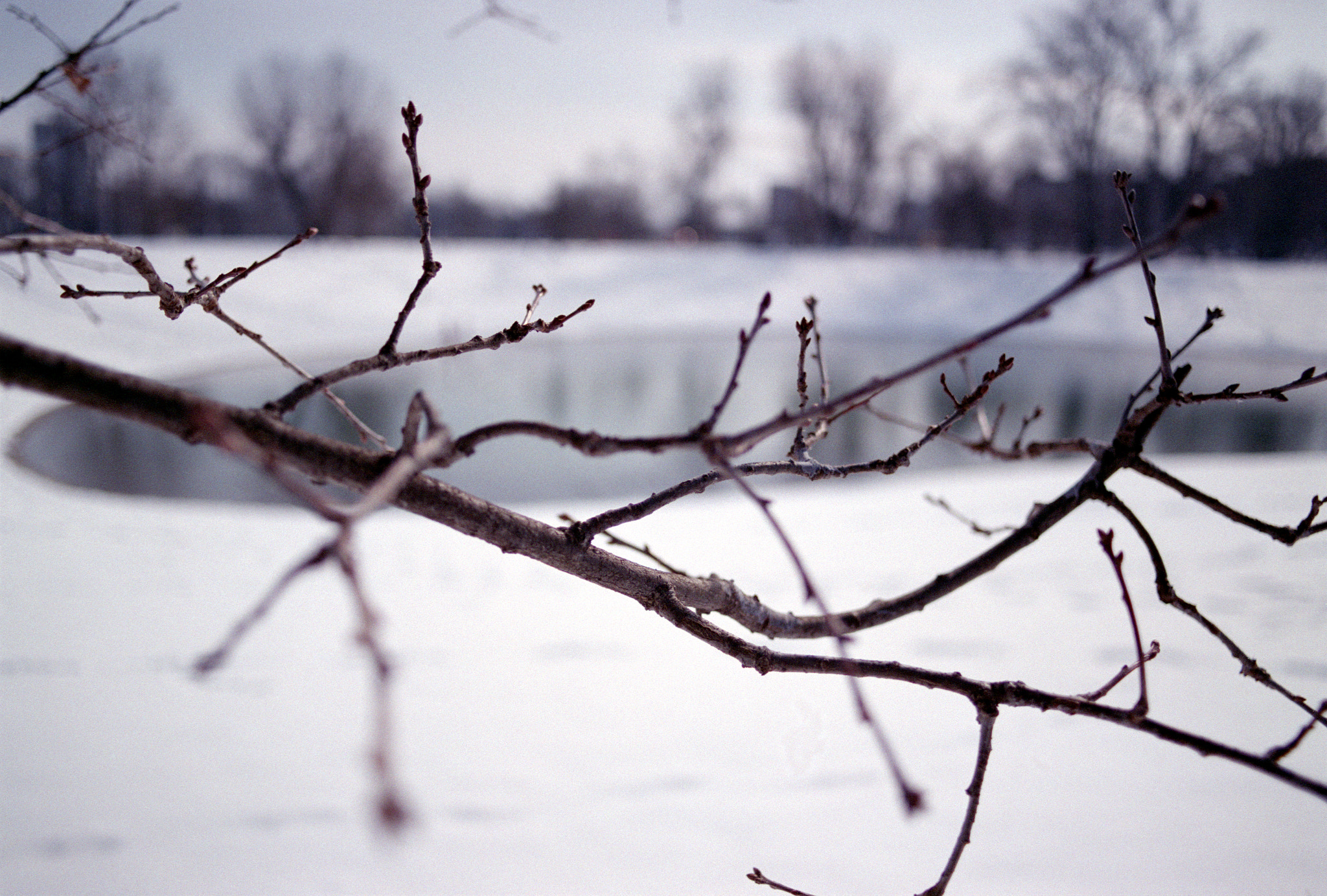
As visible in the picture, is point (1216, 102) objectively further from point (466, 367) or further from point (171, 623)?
point (466, 367)

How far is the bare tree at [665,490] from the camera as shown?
0.38 m

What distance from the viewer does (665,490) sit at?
2.67 feet

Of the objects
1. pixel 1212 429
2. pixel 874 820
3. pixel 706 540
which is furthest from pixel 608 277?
pixel 874 820

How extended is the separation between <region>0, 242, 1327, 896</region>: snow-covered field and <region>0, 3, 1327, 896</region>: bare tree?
3.3 inches

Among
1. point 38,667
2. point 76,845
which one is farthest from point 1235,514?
point 38,667

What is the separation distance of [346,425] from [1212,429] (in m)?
7.53

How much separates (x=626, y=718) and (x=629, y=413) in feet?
19.2

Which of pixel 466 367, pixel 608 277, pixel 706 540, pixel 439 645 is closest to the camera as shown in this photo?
pixel 439 645

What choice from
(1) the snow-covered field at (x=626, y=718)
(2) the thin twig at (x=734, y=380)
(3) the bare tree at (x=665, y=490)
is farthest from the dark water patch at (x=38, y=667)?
(2) the thin twig at (x=734, y=380)

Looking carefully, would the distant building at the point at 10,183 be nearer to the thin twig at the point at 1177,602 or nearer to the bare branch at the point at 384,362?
the bare branch at the point at 384,362

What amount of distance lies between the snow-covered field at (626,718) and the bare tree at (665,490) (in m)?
0.09

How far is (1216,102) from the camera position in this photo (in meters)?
6.07

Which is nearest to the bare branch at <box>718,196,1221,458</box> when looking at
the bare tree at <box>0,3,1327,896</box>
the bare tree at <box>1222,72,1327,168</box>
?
the bare tree at <box>0,3,1327,896</box>

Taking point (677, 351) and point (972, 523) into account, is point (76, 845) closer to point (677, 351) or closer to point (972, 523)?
point (972, 523)
